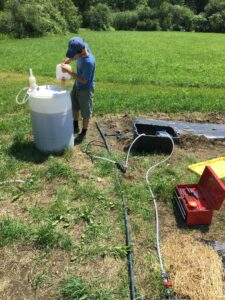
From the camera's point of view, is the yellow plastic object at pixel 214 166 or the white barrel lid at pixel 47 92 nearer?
the white barrel lid at pixel 47 92

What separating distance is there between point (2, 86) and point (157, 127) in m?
4.90

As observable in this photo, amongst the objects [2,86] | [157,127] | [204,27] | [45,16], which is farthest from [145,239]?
[204,27]

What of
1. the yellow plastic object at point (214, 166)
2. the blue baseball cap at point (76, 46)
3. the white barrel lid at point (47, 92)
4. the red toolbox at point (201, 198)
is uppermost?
the blue baseball cap at point (76, 46)

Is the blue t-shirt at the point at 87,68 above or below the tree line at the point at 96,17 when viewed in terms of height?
above

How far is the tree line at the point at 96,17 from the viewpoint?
22.3 meters

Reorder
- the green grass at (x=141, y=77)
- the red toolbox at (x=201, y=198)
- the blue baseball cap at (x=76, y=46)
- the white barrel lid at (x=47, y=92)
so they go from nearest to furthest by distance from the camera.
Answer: the red toolbox at (x=201, y=198)
the white barrel lid at (x=47, y=92)
the blue baseball cap at (x=76, y=46)
the green grass at (x=141, y=77)

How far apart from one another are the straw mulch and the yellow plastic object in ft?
4.78

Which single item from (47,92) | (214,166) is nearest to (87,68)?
(47,92)

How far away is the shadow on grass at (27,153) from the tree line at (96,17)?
18.5m

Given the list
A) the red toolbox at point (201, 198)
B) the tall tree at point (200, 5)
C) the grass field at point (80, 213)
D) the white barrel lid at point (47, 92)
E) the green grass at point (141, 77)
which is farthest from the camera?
the tall tree at point (200, 5)

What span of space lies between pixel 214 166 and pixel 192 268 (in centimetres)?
215

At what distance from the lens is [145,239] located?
3.54 metres

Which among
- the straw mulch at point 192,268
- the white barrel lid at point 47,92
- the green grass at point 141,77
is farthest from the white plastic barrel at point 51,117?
the straw mulch at point 192,268

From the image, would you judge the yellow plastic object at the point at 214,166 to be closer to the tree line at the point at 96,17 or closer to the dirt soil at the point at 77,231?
the dirt soil at the point at 77,231
